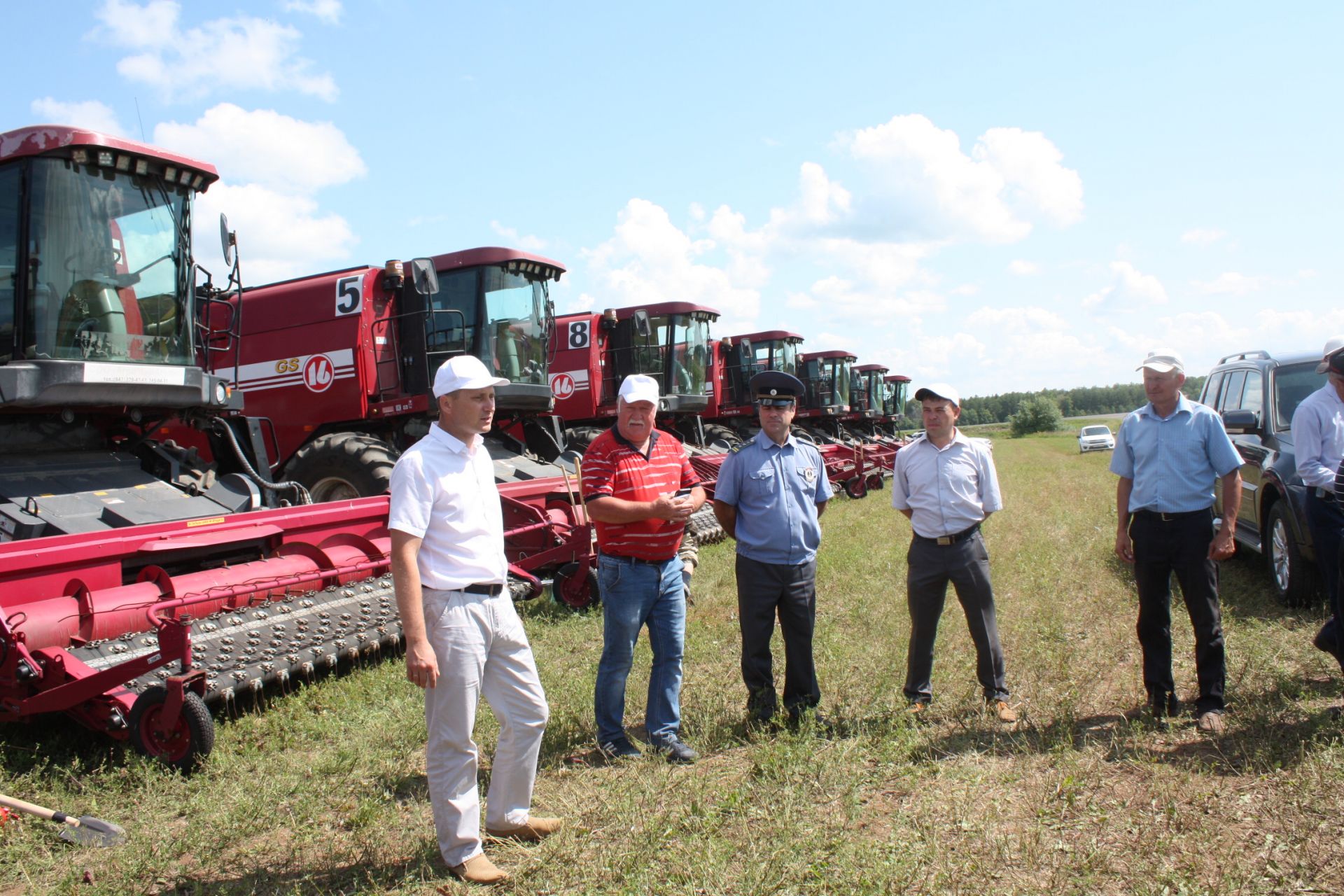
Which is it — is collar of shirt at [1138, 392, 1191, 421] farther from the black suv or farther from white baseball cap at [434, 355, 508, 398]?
white baseball cap at [434, 355, 508, 398]

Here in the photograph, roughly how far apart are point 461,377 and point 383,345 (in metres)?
7.50

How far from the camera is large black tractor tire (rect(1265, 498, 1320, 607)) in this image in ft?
21.2

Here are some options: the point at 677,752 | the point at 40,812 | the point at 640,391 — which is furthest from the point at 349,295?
the point at 677,752

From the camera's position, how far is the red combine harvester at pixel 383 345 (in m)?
10.2

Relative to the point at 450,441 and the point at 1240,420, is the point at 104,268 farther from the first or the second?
the point at 1240,420

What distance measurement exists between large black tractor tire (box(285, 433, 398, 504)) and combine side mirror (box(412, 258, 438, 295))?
1578 mm

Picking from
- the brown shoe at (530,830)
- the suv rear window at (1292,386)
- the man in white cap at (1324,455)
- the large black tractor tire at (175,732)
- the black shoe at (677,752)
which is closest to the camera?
the brown shoe at (530,830)

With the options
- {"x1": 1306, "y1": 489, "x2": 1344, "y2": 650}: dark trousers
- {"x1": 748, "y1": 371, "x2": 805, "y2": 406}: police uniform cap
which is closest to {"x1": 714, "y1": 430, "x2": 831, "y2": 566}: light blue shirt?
{"x1": 748, "y1": 371, "x2": 805, "y2": 406}: police uniform cap

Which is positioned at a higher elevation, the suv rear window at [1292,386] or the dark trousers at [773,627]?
the suv rear window at [1292,386]

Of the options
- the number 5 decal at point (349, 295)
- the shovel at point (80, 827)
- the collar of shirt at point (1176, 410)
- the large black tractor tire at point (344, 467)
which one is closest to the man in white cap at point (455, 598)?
the shovel at point (80, 827)

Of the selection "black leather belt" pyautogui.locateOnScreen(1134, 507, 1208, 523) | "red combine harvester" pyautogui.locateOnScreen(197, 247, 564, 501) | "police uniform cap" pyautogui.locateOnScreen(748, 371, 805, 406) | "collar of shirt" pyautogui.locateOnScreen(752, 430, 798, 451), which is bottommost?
"black leather belt" pyautogui.locateOnScreen(1134, 507, 1208, 523)

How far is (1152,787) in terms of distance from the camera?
370 centimetres

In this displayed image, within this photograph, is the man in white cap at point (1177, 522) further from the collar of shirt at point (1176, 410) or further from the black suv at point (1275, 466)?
the black suv at point (1275, 466)

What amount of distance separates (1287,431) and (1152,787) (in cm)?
449
